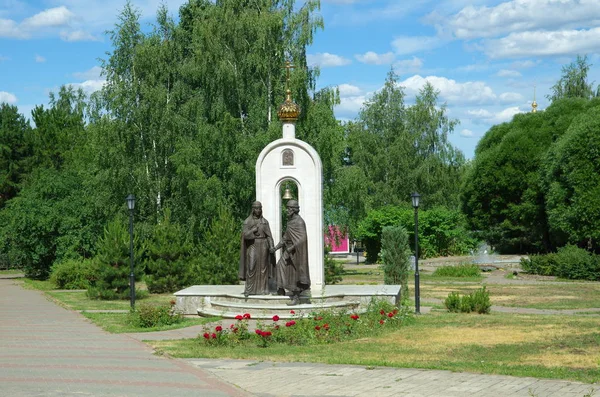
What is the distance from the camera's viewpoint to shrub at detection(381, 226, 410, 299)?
25.8m

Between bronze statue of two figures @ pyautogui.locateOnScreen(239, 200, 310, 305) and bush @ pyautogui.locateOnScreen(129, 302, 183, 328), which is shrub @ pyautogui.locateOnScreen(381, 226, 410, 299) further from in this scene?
bush @ pyautogui.locateOnScreen(129, 302, 183, 328)

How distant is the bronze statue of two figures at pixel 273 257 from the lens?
725 inches

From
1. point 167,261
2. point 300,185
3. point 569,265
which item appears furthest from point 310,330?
point 569,265

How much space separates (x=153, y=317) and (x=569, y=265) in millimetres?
23774

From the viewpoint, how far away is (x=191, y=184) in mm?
→ 34812

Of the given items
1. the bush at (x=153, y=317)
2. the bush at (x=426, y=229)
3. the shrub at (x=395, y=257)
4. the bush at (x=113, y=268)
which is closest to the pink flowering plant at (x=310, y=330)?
the bush at (x=153, y=317)

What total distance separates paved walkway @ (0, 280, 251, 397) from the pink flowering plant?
1.53m

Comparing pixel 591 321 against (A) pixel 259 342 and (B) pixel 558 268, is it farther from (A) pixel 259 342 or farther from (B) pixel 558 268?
(B) pixel 558 268

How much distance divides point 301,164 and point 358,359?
332 inches

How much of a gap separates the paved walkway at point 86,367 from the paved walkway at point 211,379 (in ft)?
0.04

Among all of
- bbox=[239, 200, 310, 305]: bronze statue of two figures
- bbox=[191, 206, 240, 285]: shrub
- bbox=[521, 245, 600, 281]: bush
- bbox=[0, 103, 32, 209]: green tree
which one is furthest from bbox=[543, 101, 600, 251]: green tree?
bbox=[0, 103, 32, 209]: green tree

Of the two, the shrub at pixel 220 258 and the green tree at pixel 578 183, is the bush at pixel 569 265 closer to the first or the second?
the green tree at pixel 578 183

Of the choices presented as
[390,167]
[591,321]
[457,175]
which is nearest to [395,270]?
[591,321]

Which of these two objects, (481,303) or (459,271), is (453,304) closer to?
(481,303)
